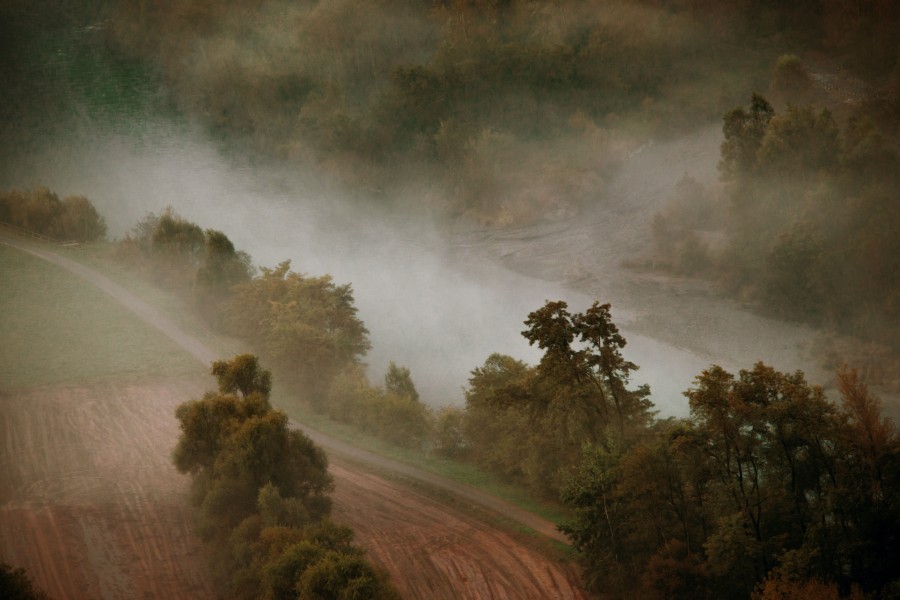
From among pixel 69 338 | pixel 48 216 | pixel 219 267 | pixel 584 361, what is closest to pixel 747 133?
pixel 584 361

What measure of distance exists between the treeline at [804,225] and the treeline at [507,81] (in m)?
17.1

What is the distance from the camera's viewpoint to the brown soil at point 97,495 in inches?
1165

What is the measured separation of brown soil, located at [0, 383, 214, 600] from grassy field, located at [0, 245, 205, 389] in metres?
2.45

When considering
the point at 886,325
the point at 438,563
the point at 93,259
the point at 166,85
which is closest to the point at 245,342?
the point at 93,259

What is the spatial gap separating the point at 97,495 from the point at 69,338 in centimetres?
2086

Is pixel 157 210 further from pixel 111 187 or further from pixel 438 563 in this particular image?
pixel 438 563

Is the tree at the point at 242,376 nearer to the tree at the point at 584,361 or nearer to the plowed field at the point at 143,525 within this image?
the plowed field at the point at 143,525

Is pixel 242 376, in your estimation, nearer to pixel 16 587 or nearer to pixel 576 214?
pixel 16 587

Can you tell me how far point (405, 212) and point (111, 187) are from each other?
36336 mm

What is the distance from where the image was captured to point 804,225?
5438cm

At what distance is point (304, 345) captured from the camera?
155ft

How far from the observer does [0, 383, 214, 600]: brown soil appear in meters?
29.6

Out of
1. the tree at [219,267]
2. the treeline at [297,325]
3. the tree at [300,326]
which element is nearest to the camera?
the treeline at [297,325]

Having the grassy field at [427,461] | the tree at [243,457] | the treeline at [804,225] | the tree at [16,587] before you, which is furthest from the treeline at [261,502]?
the treeline at [804,225]
